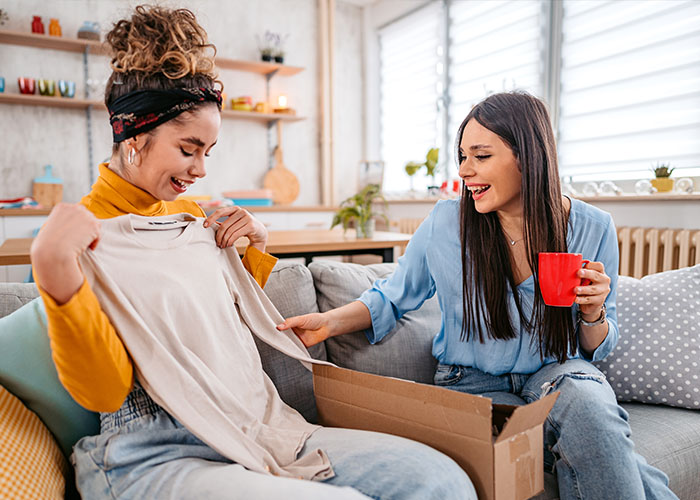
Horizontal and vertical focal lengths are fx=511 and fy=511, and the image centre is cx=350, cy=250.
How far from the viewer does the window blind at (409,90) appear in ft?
15.5

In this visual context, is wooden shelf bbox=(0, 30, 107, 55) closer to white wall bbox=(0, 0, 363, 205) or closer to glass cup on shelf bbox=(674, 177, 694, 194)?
white wall bbox=(0, 0, 363, 205)

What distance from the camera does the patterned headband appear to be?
3.26 feet

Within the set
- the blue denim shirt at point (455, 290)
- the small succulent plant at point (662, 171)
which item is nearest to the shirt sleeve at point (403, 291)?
the blue denim shirt at point (455, 290)

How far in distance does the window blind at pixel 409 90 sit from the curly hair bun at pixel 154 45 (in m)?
3.85

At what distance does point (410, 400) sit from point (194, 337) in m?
0.43

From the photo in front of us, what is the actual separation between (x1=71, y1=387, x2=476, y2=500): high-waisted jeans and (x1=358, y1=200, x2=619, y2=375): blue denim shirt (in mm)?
466

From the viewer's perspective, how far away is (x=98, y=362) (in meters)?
0.82

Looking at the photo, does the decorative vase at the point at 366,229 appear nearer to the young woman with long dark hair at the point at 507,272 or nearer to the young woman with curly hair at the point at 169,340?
the young woman with long dark hair at the point at 507,272

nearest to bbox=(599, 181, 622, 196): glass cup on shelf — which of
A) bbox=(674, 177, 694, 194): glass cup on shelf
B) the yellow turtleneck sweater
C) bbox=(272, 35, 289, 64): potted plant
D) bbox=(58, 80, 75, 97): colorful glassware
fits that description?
bbox=(674, 177, 694, 194): glass cup on shelf

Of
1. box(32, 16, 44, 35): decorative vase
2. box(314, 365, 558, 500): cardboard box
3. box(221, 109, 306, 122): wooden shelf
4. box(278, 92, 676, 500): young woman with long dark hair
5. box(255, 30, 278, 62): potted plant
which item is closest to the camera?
box(314, 365, 558, 500): cardboard box

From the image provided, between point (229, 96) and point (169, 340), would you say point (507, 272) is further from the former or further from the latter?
point (229, 96)

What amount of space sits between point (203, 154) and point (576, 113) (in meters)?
3.06

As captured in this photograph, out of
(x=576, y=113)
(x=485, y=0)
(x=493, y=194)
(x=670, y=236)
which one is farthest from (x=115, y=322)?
(x=485, y=0)

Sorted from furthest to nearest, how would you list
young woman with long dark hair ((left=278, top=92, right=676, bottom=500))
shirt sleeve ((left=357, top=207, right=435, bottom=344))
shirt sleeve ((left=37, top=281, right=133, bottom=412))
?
shirt sleeve ((left=357, top=207, right=435, bottom=344))
young woman with long dark hair ((left=278, top=92, right=676, bottom=500))
shirt sleeve ((left=37, top=281, right=133, bottom=412))
